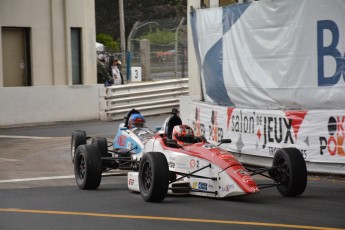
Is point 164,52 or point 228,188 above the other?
point 164,52

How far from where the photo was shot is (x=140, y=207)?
12156 millimetres

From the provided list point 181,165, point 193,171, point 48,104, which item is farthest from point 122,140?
point 48,104

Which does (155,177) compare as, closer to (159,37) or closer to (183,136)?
(183,136)

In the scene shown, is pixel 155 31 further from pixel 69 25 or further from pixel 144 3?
pixel 144 3

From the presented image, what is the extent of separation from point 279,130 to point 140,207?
4.93 meters

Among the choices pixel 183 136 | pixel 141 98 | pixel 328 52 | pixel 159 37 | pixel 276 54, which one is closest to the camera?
pixel 183 136

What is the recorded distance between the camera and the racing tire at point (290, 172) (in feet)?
42.1

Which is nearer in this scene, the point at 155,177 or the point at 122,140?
the point at 155,177

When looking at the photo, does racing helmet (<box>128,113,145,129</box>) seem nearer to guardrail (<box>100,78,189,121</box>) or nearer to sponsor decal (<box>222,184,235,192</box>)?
sponsor decal (<box>222,184,235,192</box>)

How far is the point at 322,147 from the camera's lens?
610 inches

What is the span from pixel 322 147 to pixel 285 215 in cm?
452

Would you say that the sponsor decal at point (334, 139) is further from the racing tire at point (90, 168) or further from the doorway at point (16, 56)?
the doorway at point (16, 56)

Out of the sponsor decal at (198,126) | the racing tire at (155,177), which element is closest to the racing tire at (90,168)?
the racing tire at (155,177)

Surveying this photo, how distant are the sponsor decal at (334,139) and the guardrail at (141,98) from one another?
45.1ft
